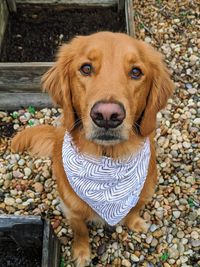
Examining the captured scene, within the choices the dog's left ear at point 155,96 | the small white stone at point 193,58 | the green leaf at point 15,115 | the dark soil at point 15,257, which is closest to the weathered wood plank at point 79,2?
the small white stone at point 193,58

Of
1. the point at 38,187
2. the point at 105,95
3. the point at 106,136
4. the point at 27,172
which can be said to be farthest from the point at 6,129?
the point at 105,95

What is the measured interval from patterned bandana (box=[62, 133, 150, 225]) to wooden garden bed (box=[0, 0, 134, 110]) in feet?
3.33

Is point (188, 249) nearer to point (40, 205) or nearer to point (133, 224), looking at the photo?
point (133, 224)

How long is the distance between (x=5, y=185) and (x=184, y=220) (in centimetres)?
147

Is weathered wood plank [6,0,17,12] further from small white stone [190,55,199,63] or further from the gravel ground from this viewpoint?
small white stone [190,55,199,63]

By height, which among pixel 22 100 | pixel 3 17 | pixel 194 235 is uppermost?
pixel 3 17

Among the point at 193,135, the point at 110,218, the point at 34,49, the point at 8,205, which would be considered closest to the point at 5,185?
the point at 8,205

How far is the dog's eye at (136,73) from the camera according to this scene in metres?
2.32

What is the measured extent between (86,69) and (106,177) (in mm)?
725

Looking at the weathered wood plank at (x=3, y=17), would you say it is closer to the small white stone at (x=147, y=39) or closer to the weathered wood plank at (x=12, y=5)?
the weathered wood plank at (x=12, y=5)

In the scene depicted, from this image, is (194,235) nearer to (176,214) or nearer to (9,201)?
(176,214)

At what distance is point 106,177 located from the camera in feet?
8.80

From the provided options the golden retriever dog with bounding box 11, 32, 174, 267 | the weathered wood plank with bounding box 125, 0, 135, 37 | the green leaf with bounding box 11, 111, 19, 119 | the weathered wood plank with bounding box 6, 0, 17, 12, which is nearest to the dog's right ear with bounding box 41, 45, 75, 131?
the golden retriever dog with bounding box 11, 32, 174, 267

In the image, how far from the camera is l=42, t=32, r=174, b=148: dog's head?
2.13 meters
